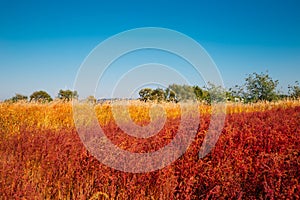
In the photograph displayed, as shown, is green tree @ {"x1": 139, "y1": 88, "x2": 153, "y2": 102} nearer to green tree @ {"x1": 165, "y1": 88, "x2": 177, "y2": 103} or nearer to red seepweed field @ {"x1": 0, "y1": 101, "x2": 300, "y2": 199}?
green tree @ {"x1": 165, "y1": 88, "x2": 177, "y2": 103}

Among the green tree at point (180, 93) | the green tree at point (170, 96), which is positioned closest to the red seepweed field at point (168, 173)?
the green tree at point (180, 93)

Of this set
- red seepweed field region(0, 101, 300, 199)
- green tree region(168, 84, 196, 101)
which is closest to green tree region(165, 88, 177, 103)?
green tree region(168, 84, 196, 101)

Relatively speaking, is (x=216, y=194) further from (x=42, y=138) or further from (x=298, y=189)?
(x=42, y=138)

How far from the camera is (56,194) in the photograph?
3512 mm

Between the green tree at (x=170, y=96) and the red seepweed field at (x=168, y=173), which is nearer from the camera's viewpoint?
the red seepweed field at (x=168, y=173)

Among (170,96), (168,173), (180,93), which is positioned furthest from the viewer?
(170,96)

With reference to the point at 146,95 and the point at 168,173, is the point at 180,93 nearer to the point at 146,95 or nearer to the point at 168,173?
the point at 146,95

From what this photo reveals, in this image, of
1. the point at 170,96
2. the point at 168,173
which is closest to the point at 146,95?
the point at 170,96

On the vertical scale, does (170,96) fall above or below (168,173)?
above

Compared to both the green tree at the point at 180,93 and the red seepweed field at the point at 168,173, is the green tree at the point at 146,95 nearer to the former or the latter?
the green tree at the point at 180,93

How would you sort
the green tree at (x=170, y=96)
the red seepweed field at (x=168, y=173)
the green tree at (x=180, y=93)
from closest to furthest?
the red seepweed field at (x=168, y=173)
the green tree at (x=180, y=93)
the green tree at (x=170, y=96)

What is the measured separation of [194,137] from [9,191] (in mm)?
2453

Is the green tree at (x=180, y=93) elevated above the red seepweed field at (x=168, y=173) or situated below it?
above

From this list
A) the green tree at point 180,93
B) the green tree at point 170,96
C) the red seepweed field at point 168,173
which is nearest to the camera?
the red seepweed field at point 168,173
